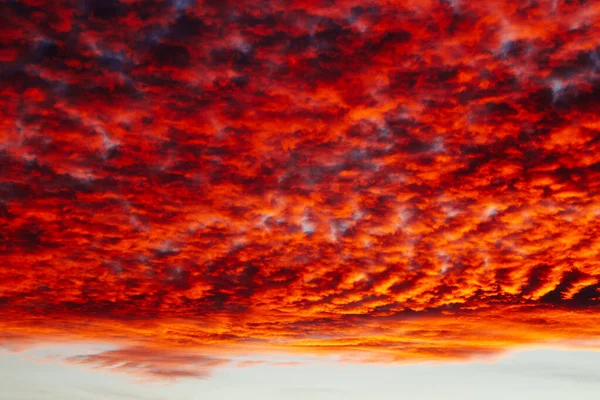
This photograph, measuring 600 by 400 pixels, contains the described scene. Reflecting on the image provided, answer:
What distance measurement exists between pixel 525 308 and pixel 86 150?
20374 mm

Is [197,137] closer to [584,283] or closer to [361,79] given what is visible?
[361,79]

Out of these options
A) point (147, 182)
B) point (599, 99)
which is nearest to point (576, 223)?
point (599, 99)

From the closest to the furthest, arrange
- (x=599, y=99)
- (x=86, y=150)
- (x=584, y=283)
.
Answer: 1. (x=599, y=99)
2. (x=86, y=150)
3. (x=584, y=283)

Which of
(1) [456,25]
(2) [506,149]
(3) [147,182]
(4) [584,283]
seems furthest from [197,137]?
(4) [584,283]

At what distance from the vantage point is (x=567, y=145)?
51.1ft

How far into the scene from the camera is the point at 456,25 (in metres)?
12.6

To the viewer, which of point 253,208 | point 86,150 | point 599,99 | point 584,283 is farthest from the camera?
point 584,283

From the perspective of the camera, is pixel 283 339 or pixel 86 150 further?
pixel 283 339

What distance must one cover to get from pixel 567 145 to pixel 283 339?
2207 centimetres

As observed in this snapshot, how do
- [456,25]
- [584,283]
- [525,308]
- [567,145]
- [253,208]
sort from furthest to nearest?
[525,308], [584,283], [253,208], [567,145], [456,25]

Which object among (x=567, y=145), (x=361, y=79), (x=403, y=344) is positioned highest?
(x=361, y=79)

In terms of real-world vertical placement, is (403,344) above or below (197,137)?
below

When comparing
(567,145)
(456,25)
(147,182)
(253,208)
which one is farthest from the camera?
(253,208)

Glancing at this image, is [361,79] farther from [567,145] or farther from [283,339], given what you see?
[283,339]
